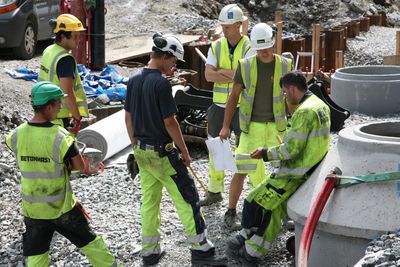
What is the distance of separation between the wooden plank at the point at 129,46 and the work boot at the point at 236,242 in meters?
9.50

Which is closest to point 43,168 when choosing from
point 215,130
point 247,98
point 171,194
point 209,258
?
point 171,194

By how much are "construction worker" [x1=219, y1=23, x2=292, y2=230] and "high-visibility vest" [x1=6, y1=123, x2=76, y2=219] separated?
2.12 meters

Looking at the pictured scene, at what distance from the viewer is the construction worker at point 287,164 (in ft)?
21.5

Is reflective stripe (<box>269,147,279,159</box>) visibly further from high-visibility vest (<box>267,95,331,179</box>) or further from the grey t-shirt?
the grey t-shirt

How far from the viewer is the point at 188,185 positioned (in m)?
6.94

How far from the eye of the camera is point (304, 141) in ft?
21.6

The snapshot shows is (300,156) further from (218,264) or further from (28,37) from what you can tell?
(28,37)

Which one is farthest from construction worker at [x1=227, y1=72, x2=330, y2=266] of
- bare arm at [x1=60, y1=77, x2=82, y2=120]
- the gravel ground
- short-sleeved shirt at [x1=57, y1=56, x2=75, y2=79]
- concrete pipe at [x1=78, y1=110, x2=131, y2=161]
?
concrete pipe at [x1=78, y1=110, x2=131, y2=161]

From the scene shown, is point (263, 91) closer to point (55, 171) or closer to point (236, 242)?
point (236, 242)

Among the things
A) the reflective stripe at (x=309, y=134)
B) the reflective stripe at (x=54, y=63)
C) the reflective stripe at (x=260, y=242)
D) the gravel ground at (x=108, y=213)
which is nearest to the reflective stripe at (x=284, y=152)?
the reflective stripe at (x=309, y=134)

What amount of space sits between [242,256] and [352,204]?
1.32m

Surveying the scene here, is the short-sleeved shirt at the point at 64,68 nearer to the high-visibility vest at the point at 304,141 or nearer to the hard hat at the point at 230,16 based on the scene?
the hard hat at the point at 230,16

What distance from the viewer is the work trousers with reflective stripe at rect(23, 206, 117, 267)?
20.6 ft

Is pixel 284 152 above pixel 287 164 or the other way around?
above
